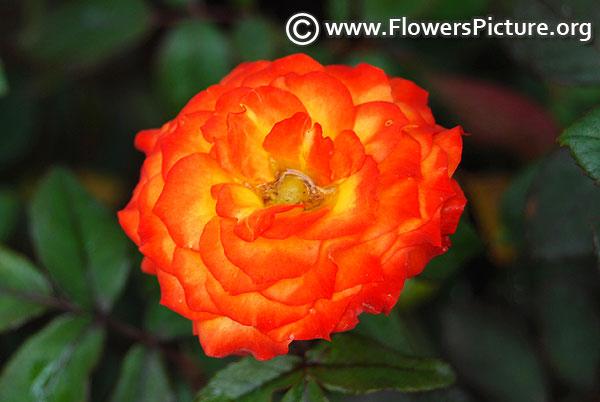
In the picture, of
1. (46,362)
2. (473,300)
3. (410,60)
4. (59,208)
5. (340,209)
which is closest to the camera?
(340,209)

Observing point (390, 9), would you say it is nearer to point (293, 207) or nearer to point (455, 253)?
point (455, 253)

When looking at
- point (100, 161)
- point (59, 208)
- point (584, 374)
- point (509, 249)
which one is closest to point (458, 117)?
point (509, 249)

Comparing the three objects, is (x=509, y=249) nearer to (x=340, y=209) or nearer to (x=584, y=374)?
(x=584, y=374)

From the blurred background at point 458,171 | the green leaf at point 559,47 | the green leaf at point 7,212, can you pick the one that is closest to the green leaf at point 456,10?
the blurred background at point 458,171

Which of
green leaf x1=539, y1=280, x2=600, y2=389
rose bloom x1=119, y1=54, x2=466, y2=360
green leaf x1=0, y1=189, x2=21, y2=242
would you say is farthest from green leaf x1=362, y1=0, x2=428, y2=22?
green leaf x1=0, y1=189, x2=21, y2=242

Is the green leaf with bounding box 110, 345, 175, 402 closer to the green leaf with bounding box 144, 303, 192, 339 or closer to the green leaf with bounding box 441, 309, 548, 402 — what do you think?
the green leaf with bounding box 144, 303, 192, 339

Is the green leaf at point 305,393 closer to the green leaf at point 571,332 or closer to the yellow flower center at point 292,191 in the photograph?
the yellow flower center at point 292,191
